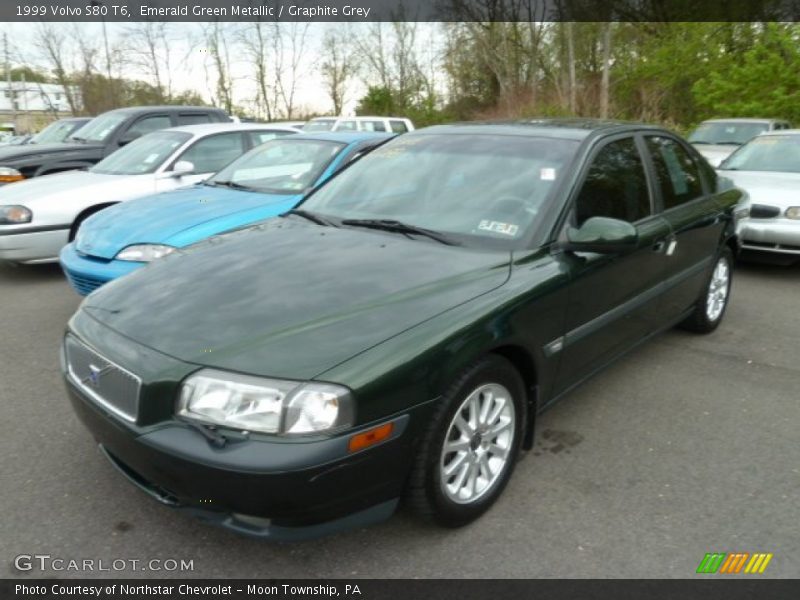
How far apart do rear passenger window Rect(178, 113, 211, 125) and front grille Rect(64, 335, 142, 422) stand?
7.67 m

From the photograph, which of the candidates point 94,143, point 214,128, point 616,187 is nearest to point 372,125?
point 94,143

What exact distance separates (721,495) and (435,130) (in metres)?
2.51

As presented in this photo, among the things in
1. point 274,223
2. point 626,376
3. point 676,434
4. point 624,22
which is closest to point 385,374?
point 274,223

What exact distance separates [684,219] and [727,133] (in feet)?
33.4

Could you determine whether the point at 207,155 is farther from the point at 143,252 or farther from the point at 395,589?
the point at 395,589

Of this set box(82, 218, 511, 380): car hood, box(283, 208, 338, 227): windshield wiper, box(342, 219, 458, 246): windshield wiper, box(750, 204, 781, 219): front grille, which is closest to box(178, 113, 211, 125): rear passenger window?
box(283, 208, 338, 227): windshield wiper

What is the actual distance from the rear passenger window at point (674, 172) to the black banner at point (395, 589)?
7.60 ft

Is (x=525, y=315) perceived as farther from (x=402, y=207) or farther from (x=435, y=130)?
(x=435, y=130)

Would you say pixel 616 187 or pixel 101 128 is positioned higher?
pixel 101 128

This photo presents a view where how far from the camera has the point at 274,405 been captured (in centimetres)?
199

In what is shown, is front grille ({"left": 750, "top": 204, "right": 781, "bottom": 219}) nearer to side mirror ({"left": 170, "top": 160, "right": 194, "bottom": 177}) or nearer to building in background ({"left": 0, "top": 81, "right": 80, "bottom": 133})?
side mirror ({"left": 170, "top": 160, "right": 194, "bottom": 177})

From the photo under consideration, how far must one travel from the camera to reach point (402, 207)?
3.27 meters

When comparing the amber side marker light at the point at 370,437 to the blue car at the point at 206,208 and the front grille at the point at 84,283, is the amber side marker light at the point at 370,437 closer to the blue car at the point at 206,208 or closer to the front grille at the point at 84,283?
the blue car at the point at 206,208

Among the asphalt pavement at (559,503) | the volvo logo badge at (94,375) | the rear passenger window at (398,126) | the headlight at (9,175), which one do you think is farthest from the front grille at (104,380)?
the rear passenger window at (398,126)
